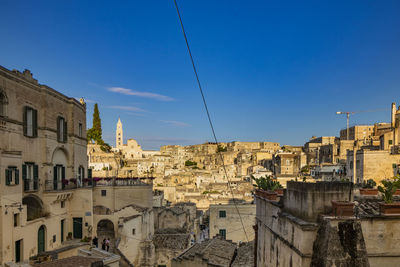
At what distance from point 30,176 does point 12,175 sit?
2707 millimetres

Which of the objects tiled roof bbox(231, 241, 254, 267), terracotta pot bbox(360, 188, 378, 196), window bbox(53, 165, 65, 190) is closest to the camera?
terracotta pot bbox(360, 188, 378, 196)

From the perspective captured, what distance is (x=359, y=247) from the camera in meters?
6.14

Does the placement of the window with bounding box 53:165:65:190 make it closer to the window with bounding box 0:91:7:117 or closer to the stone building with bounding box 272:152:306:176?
the window with bounding box 0:91:7:117

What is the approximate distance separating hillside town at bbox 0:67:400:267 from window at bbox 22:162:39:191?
0.21 ft

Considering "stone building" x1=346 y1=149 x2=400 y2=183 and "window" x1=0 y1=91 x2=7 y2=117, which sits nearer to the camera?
"window" x1=0 y1=91 x2=7 y2=117

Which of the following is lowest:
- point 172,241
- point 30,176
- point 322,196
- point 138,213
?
point 172,241

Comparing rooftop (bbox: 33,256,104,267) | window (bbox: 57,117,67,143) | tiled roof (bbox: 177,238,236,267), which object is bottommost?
tiled roof (bbox: 177,238,236,267)

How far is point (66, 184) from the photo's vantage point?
907 inches

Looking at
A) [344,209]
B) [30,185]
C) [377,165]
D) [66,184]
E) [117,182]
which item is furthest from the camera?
[377,165]

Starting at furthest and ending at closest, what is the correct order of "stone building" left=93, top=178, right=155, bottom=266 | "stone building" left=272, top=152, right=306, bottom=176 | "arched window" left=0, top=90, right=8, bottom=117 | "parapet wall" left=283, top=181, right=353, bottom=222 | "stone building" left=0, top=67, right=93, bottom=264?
"stone building" left=272, top=152, right=306, bottom=176 < "stone building" left=93, top=178, right=155, bottom=266 < "arched window" left=0, top=90, right=8, bottom=117 < "stone building" left=0, top=67, right=93, bottom=264 < "parapet wall" left=283, top=181, right=353, bottom=222

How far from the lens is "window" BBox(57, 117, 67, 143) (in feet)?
74.4

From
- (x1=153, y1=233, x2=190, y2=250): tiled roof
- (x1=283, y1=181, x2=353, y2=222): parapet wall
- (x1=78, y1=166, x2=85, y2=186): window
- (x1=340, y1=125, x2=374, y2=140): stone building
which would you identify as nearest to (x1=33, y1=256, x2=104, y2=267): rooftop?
(x1=283, y1=181, x2=353, y2=222): parapet wall

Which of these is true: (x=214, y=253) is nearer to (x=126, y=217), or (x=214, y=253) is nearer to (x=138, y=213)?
(x=138, y=213)

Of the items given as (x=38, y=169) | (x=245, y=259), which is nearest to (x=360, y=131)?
(x=245, y=259)
